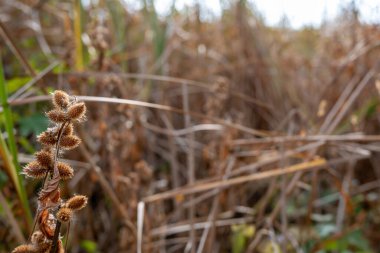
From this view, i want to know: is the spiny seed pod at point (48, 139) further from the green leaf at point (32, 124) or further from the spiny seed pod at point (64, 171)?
the green leaf at point (32, 124)

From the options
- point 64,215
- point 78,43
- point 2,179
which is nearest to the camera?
point 64,215

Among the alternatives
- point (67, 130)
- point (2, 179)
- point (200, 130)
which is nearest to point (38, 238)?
point (67, 130)

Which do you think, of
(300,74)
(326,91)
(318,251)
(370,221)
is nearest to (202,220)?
(318,251)

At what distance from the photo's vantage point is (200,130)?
2156mm

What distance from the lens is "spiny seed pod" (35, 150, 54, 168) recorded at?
0.56m

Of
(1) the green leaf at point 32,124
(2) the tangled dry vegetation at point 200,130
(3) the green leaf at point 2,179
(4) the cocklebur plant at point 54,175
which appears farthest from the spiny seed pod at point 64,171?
(1) the green leaf at point 32,124

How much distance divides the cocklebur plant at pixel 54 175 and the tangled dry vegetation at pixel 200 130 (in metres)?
0.32

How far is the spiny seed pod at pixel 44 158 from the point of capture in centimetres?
56

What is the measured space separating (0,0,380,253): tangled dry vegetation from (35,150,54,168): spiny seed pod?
12.7 inches

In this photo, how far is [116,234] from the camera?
156cm

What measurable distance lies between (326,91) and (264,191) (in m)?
0.52

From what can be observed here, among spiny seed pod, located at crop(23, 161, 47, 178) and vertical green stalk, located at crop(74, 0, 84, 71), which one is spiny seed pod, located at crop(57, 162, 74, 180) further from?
vertical green stalk, located at crop(74, 0, 84, 71)

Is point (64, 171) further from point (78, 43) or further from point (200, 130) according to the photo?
point (200, 130)

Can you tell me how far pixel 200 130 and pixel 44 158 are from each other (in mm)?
1615
